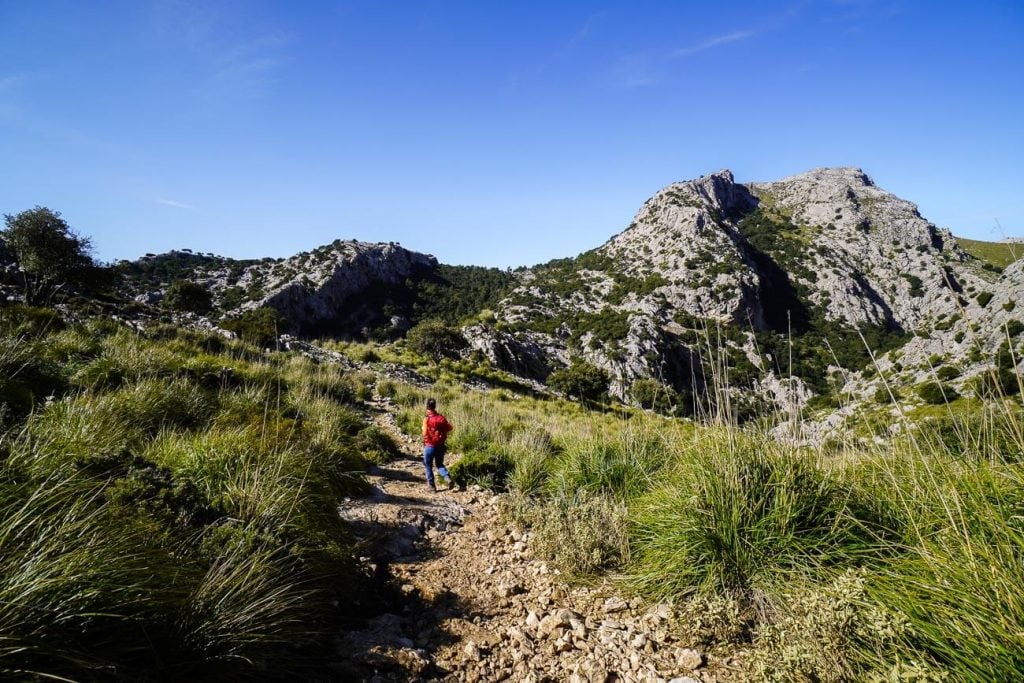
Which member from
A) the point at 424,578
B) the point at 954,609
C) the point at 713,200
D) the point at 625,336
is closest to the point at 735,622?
the point at 954,609

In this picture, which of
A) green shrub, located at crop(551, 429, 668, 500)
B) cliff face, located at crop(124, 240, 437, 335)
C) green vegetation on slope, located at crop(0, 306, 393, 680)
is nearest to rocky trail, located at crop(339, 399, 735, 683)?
green vegetation on slope, located at crop(0, 306, 393, 680)

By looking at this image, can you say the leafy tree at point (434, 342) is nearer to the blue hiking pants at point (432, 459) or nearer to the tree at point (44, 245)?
the tree at point (44, 245)

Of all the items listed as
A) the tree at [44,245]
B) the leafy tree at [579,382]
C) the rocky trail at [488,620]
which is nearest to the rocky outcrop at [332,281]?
the tree at [44,245]

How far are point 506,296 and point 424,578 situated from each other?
223 feet

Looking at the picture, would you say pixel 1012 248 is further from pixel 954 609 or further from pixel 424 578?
pixel 424 578

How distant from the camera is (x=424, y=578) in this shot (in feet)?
14.5

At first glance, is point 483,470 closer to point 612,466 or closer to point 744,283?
point 612,466

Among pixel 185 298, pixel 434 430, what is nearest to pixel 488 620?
pixel 434 430

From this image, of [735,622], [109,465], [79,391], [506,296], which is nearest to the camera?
[735,622]

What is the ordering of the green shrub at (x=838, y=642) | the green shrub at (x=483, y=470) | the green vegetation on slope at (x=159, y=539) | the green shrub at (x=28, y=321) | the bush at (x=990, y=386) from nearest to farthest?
the green vegetation on slope at (x=159, y=539), the green shrub at (x=838, y=642), the bush at (x=990, y=386), the green shrub at (x=483, y=470), the green shrub at (x=28, y=321)

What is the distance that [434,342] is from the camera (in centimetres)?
3800

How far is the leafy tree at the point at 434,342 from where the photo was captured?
123 feet

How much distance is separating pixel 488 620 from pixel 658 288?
67926 millimetres

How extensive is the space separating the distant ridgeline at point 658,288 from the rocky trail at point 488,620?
1382 inches
